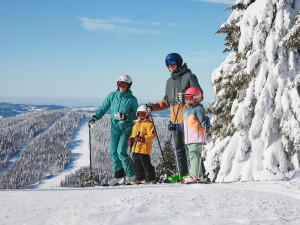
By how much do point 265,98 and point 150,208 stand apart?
525 cm

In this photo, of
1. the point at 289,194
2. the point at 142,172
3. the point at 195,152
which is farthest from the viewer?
the point at 142,172

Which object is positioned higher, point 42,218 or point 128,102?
point 128,102

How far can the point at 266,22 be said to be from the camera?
275 inches

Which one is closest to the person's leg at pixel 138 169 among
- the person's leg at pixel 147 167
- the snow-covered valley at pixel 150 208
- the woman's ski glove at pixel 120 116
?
the person's leg at pixel 147 167

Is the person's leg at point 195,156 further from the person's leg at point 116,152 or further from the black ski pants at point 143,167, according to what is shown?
the person's leg at point 116,152

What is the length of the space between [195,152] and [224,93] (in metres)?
3.65

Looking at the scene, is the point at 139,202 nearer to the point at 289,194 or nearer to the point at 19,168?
the point at 289,194

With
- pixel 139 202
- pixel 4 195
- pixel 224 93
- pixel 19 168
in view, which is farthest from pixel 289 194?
pixel 19 168

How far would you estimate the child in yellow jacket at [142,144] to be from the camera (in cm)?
640

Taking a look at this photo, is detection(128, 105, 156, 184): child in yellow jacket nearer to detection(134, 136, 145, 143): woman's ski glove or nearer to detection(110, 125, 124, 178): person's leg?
→ detection(134, 136, 145, 143): woman's ski glove

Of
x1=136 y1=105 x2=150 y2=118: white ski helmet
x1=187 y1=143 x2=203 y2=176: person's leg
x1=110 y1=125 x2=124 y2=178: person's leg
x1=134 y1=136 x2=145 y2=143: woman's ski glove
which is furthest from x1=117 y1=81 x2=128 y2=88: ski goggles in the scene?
x1=187 y1=143 x2=203 y2=176: person's leg

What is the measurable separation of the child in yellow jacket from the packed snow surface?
284 centimetres

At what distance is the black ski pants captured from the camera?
6.52m

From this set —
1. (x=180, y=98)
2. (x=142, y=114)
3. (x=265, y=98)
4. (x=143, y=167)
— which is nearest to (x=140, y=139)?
(x=142, y=114)
